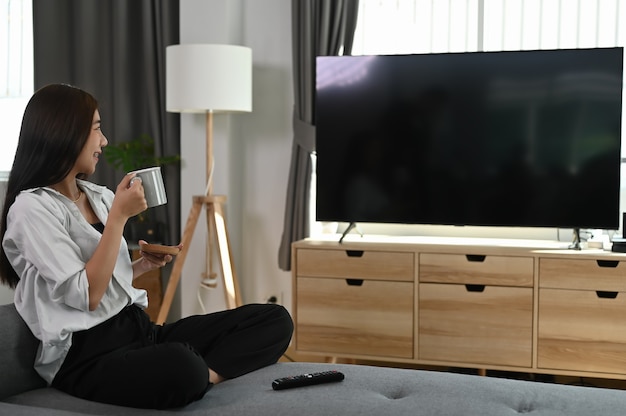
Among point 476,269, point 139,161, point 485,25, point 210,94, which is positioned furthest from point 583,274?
point 139,161

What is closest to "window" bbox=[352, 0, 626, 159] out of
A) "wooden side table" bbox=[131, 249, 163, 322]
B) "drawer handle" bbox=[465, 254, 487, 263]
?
"drawer handle" bbox=[465, 254, 487, 263]

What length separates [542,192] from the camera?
344cm

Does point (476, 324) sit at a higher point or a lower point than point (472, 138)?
lower

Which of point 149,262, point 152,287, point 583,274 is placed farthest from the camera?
point 152,287

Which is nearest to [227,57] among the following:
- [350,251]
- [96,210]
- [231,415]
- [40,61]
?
[350,251]

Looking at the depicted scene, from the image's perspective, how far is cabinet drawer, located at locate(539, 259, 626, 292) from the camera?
321 centimetres

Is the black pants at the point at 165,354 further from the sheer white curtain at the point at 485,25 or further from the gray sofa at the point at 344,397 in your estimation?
the sheer white curtain at the point at 485,25

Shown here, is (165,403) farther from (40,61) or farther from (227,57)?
(40,61)

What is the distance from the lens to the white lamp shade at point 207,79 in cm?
373

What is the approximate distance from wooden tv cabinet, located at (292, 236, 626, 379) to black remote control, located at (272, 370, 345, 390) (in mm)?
1380

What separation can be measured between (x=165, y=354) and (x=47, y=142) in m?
0.62

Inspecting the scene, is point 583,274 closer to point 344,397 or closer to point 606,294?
point 606,294

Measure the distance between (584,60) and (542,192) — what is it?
0.57m

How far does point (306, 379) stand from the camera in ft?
6.75
